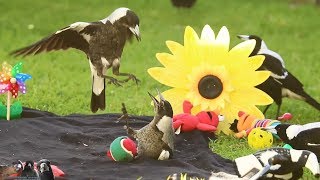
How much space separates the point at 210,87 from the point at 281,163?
A: 65.7 inches

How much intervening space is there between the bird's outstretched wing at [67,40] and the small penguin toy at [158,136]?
0.81 metres

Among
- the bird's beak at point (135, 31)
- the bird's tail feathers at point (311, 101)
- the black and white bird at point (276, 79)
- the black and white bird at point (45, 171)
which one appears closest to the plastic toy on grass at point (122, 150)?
the black and white bird at point (45, 171)

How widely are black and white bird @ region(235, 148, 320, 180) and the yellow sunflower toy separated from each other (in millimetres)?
1486

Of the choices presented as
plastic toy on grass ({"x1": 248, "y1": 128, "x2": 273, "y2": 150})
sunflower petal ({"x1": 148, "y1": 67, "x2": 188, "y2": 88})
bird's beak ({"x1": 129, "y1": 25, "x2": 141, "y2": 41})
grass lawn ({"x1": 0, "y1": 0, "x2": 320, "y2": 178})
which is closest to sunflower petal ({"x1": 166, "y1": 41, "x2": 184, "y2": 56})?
sunflower petal ({"x1": 148, "y1": 67, "x2": 188, "y2": 88})

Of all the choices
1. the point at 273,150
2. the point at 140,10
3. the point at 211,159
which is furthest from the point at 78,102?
the point at 140,10

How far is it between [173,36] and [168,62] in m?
4.94

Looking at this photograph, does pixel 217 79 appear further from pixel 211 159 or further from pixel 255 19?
pixel 255 19

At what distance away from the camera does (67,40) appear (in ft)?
17.6

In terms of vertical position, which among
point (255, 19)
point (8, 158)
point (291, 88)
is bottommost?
point (8, 158)

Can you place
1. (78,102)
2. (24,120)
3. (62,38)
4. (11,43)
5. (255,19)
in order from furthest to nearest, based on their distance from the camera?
1. (255,19)
2. (11,43)
3. (78,102)
4. (24,120)
5. (62,38)

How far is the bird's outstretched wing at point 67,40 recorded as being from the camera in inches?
205

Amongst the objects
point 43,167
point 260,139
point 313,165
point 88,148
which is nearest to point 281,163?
point 313,165

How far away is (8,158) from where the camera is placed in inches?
187

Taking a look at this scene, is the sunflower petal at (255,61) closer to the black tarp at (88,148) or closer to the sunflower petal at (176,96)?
the sunflower petal at (176,96)
